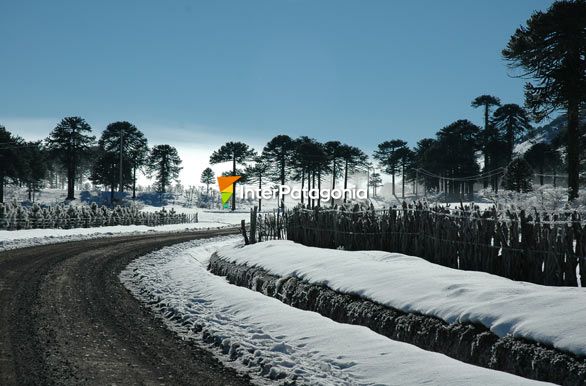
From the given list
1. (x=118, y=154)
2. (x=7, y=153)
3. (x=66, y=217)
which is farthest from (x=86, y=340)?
(x=118, y=154)

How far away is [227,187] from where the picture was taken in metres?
80.1

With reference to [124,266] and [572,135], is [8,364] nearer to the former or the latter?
[124,266]

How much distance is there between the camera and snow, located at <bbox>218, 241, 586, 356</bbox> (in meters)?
4.70

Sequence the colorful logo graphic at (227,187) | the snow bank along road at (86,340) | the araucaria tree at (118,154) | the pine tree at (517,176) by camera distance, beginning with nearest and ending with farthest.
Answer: the snow bank along road at (86,340)
the pine tree at (517,176)
the araucaria tree at (118,154)
the colorful logo graphic at (227,187)

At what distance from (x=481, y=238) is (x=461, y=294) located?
268 centimetres

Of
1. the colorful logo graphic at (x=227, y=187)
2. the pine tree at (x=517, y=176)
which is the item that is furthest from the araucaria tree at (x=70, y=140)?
the pine tree at (x=517, y=176)

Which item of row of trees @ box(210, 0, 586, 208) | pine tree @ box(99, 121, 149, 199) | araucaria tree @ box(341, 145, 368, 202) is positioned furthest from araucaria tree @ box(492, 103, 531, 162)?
pine tree @ box(99, 121, 149, 199)

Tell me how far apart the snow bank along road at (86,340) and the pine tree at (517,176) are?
41.0 metres

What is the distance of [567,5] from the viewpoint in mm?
19750

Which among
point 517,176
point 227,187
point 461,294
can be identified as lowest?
point 461,294

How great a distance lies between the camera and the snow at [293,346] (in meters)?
4.71

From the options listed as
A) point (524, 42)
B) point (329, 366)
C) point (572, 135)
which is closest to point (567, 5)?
point (524, 42)

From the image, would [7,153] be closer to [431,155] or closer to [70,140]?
[70,140]

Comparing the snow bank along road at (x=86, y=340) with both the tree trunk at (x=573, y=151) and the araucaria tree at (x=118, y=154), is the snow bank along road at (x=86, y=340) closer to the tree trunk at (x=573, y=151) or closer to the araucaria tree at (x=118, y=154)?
the tree trunk at (x=573, y=151)
